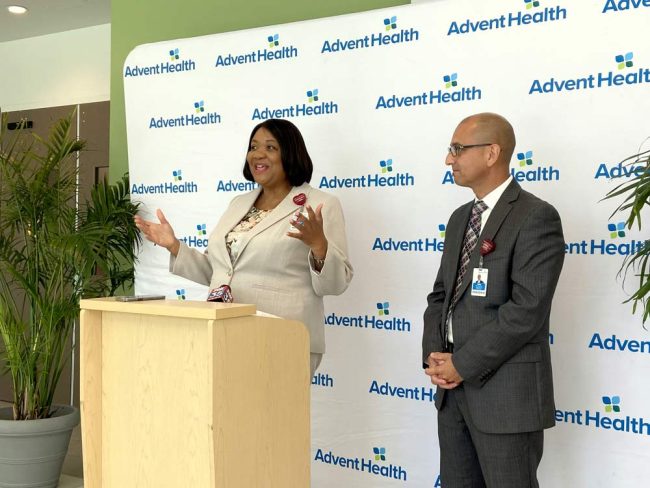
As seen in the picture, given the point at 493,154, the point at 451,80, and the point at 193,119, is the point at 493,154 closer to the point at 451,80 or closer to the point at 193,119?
the point at 451,80

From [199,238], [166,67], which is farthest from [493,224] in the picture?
[166,67]

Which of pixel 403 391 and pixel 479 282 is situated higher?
pixel 479 282

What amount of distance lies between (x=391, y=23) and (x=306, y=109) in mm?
621

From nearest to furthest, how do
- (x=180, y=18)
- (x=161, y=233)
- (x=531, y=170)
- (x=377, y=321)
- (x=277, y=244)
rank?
Result: (x=277, y=244) < (x=161, y=233) < (x=531, y=170) < (x=377, y=321) < (x=180, y=18)

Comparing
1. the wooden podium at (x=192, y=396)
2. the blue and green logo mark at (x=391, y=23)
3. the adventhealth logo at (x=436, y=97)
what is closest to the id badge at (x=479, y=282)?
the wooden podium at (x=192, y=396)

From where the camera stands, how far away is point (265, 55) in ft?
12.2

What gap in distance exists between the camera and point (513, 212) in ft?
7.20

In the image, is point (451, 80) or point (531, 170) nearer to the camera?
point (531, 170)

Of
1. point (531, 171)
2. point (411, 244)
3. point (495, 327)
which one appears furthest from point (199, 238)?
→ point (495, 327)

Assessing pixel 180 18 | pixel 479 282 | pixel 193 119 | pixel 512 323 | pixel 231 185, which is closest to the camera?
pixel 512 323

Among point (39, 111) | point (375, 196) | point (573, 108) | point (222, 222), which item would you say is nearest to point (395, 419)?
→ point (375, 196)

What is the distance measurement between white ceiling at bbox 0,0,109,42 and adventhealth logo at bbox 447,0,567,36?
118 inches

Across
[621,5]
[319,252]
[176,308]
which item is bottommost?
[176,308]

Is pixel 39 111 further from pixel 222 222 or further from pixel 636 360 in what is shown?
pixel 636 360
